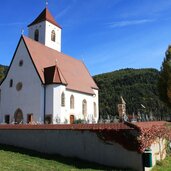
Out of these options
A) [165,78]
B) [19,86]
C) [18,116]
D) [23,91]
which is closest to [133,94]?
[165,78]

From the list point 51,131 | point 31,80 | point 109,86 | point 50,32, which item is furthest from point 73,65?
point 109,86

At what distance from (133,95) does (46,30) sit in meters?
39.4

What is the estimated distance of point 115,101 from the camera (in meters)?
74.8

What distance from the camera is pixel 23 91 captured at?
34.8m

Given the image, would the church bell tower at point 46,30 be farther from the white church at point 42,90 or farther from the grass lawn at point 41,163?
the grass lawn at point 41,163

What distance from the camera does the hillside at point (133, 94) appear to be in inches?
2697

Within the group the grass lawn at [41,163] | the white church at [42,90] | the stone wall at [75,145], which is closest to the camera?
the grass lawn at [41,163]

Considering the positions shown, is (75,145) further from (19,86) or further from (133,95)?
(133,95)

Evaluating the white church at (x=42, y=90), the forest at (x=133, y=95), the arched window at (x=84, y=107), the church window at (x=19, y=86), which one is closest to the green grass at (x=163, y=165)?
the white church at (x=42, y=90)

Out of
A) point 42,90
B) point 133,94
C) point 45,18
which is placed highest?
point 45,18

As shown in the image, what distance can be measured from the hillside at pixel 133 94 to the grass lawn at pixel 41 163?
46711 mm

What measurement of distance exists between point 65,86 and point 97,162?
2051 cm

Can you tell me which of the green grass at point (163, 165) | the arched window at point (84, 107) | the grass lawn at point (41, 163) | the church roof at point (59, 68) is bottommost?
the green grass at point (163, 165)

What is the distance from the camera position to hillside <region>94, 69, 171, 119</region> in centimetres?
6850
